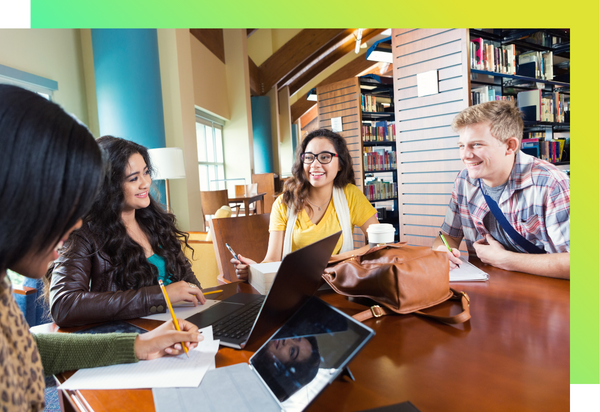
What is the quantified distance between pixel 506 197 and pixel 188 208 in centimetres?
356

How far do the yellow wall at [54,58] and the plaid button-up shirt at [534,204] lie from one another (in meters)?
3.23

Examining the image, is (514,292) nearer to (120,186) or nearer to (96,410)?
(96,410)

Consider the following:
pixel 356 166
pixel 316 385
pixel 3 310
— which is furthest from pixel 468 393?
pixel 356 166

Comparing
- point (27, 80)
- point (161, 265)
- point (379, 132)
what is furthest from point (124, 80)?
point (379, 132)

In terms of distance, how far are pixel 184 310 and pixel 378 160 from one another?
16.1 ft

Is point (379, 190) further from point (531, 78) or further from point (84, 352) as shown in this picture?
point (84, 352)

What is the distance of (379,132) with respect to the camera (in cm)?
566

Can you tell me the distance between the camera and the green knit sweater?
775 mm

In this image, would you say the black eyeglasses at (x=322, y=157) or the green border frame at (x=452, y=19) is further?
the black eyeglasses at (x=322, y=157)

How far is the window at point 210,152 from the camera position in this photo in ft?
23.0

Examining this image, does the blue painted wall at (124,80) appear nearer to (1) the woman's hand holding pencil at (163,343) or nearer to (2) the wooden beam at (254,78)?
(1) the woman's hand holding pencil at (163,343)

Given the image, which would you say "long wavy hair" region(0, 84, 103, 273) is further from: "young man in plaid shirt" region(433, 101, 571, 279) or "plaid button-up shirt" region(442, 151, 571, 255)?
"plaid button-up shirt" region(442, 151, 571, 255)

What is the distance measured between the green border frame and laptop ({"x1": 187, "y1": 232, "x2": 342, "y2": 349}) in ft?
3.32

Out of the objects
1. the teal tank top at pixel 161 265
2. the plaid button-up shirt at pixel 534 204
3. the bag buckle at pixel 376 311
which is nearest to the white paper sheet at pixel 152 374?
the bag buckle at pixel 376 311
